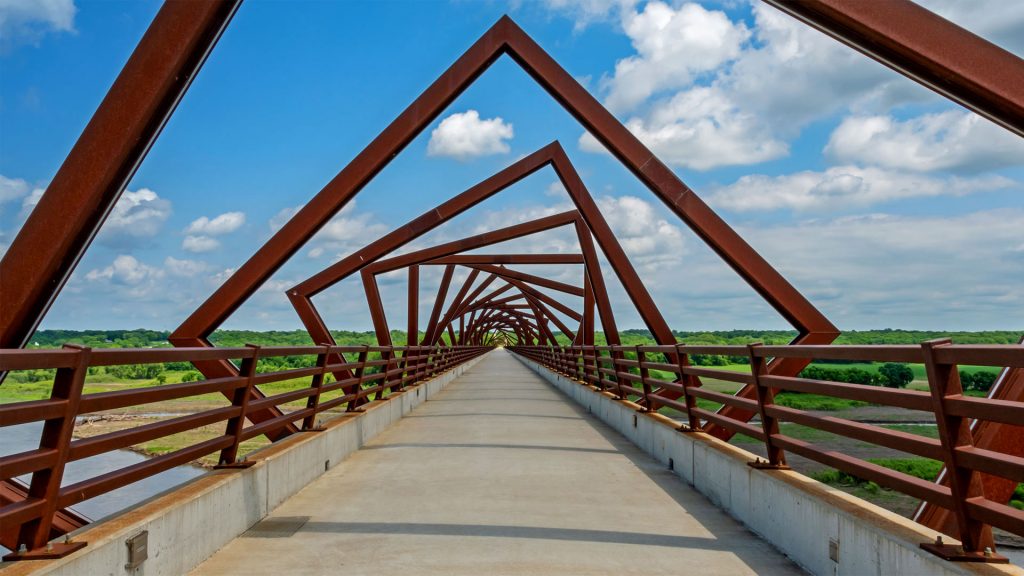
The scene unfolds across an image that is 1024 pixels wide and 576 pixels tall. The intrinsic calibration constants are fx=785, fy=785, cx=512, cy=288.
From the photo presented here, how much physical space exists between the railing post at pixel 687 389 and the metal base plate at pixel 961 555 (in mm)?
5160

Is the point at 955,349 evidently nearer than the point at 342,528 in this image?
Yes

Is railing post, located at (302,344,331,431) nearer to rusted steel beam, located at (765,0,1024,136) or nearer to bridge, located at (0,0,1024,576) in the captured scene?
bridge, located at (0,0,1024,576)

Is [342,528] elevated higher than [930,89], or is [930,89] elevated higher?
[930,89]

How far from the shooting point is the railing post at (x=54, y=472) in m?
3.80

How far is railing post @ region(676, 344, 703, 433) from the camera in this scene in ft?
29.7

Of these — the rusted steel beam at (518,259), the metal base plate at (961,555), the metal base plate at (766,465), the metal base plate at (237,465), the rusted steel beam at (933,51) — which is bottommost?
the metal base plate at (961,555)

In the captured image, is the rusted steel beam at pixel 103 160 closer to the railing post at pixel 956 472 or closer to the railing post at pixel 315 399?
the railing post at pixel 315 399

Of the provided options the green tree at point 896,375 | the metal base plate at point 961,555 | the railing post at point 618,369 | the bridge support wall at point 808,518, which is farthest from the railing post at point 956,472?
the green tree at point 896,375

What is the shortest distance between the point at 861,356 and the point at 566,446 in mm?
6488

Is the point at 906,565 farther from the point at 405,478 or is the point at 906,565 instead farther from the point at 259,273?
the point at 259,273

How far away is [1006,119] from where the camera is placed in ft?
17.2

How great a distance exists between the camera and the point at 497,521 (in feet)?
20.6

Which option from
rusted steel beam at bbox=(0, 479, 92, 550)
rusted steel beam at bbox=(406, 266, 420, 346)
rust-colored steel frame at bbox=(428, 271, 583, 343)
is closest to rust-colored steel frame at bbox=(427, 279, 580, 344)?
rust-colored steel frame at bbox=(428, 271, 583, 343)

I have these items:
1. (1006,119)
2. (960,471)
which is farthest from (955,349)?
(1006,119)
